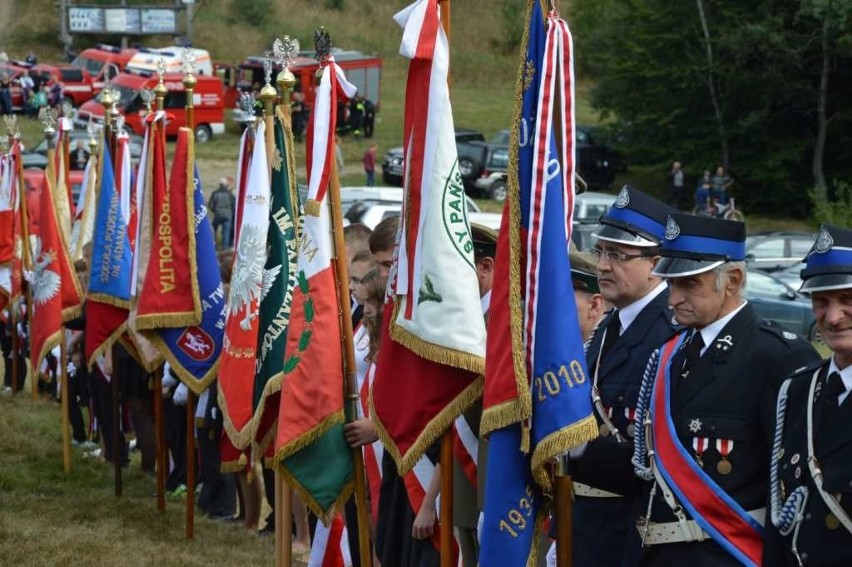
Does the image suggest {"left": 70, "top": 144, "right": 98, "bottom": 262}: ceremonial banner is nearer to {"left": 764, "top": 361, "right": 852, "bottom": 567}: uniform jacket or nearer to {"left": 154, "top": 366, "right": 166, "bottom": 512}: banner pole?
{"left": 154, "top": 366, "right": 166, "bottom": 512}: banner pole

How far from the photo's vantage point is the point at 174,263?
902 cm

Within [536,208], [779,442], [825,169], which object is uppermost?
[536,208]

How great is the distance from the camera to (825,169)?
128ft

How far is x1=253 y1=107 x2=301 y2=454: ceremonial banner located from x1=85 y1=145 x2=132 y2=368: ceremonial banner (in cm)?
307

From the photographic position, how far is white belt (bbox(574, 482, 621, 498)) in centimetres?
484

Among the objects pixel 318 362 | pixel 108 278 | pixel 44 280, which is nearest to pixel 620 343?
pixel 318 362

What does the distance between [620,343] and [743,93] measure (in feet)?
113

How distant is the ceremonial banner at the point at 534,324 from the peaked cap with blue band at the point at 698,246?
0.38 meters

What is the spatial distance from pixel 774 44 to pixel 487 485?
33418 mm

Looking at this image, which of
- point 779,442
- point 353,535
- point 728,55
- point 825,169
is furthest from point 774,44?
point 779,442

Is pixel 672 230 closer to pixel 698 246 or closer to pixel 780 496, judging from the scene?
pixel 698 246

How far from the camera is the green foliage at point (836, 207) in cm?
3272

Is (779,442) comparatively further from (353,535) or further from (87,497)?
(87,497)

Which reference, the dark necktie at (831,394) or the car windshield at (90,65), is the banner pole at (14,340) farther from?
the car windshield at (90,65)
